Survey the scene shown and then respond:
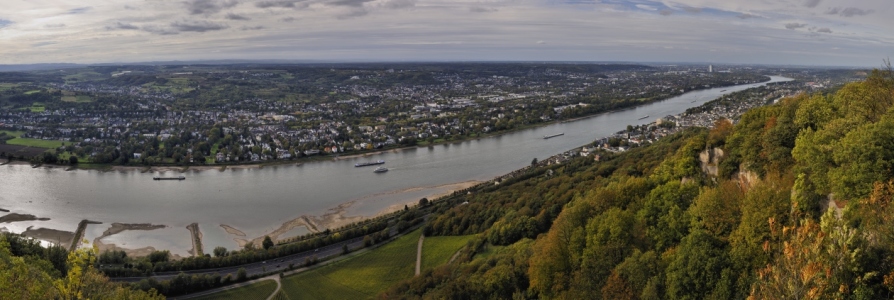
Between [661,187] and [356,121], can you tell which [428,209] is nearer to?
[661,187]

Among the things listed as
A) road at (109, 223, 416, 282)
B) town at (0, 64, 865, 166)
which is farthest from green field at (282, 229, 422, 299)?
town at (0, 64, 865, 166)

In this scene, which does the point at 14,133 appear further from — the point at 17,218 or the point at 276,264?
the point at 276,264

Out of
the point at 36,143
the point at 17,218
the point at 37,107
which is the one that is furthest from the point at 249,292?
the point at 37,107

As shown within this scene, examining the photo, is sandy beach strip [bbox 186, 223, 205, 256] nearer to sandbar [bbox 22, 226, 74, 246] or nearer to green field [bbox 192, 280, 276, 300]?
green field [bbox 192, 280, 276, 300]

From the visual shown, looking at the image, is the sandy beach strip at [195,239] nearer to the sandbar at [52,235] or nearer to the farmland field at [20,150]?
the sandbar at [52,235]

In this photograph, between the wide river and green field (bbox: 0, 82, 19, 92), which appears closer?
the wide river

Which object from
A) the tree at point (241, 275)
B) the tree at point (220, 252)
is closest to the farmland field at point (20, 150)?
the tree at point (220, 252)

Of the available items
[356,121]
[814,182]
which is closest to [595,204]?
[814,182]
